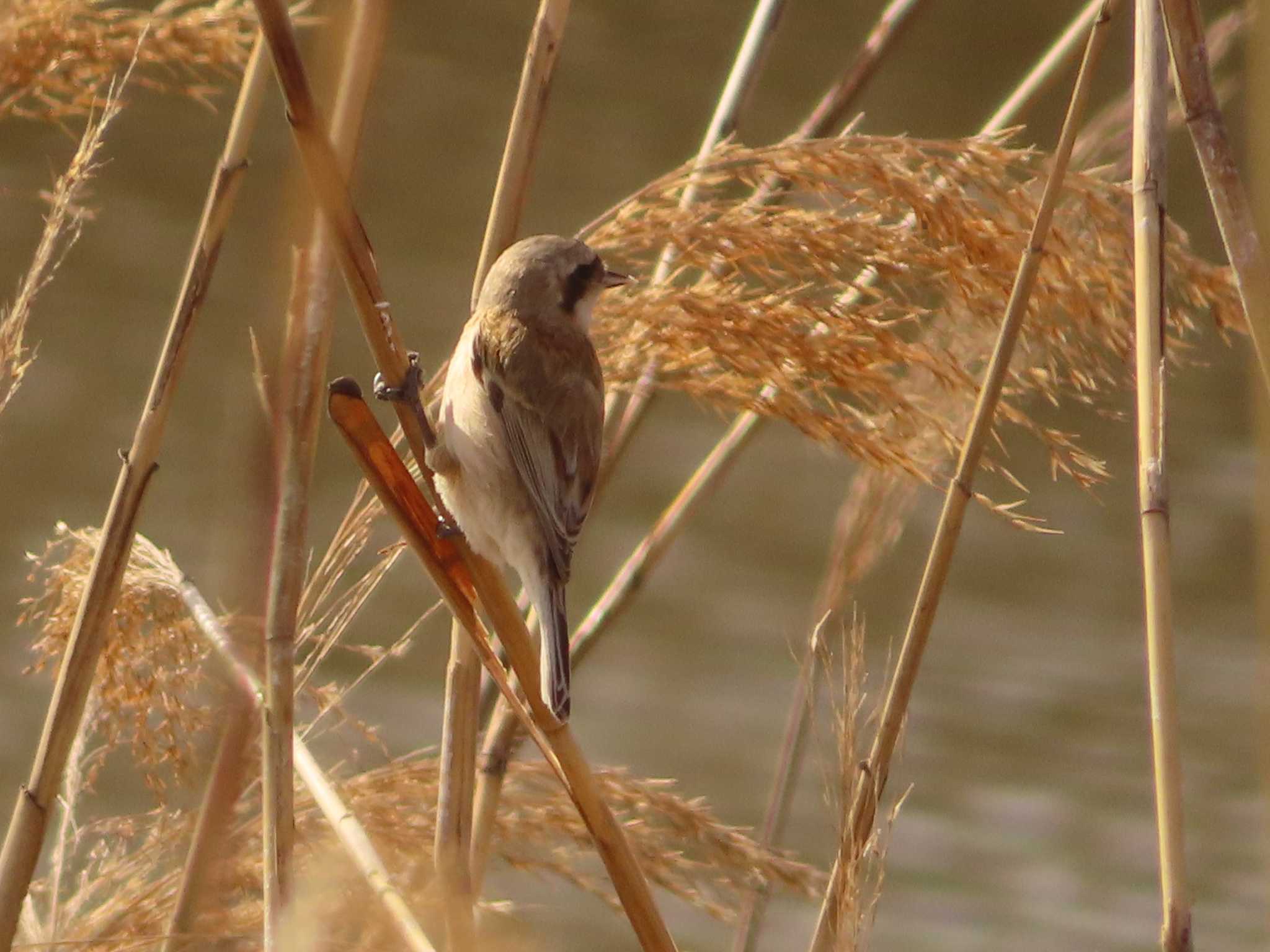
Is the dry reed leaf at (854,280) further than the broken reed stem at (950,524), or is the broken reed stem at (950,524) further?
the dry reed leaf at (854,280)

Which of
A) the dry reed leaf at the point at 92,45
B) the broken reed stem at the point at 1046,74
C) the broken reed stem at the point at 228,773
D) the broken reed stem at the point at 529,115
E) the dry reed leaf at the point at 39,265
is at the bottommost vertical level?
the broken reed stem at the point at 228,773

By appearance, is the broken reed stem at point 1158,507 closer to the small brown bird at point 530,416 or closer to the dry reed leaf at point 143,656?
the small brown bird at point 530,416

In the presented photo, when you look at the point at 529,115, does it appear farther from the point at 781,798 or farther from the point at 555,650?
the point at 781,798

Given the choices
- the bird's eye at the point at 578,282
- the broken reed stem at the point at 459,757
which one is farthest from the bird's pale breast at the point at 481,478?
the broken reed stem at the point at 459,757

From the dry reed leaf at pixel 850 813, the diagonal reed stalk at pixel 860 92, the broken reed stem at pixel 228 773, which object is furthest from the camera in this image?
the diagonal reed stalk at pixel 860 92

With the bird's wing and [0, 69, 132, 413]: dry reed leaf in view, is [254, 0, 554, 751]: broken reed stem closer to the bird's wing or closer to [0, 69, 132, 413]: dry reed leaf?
[0, 69, 132, 413]: dry reed leaf

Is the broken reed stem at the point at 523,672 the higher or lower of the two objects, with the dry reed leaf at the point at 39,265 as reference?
lower

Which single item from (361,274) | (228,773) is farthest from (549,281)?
(228,773)

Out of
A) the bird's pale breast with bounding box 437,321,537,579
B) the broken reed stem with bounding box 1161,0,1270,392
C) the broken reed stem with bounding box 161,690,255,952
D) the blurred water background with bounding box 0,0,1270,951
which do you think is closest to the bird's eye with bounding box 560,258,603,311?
the bird's pale breast with bounding box 437,321,537,579
